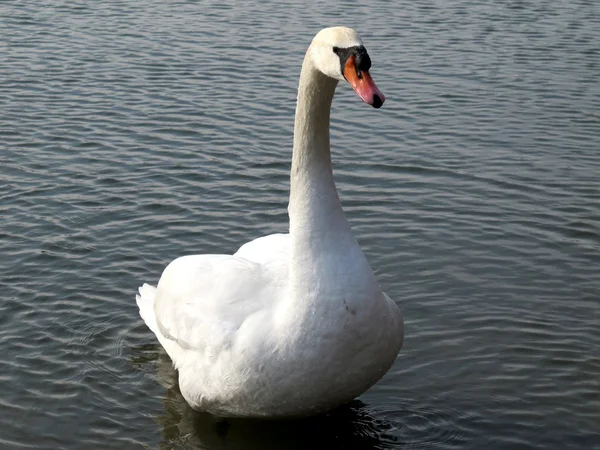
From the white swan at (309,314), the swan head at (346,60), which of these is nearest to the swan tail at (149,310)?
the white swan at (309,314)

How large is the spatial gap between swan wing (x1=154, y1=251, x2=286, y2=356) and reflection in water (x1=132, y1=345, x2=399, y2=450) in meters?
0.58

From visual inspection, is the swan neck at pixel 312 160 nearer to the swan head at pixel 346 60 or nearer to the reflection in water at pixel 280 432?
the swan head at pixel 346 60

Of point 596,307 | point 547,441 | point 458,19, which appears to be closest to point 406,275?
point 596,307

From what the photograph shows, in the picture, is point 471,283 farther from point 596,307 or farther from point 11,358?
point 11,358

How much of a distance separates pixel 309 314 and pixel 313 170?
2.67 ft

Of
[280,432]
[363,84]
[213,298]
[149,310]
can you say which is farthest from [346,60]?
[149,310]

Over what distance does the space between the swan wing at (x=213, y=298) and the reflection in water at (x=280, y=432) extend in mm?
584

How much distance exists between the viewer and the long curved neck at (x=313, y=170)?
19.8 feet

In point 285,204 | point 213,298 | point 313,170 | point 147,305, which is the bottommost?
point 285,204

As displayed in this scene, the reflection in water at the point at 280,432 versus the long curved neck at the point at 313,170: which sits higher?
the long curved neck at the point at 313,170

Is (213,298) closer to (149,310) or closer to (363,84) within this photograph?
(149,310)

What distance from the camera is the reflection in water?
683 centimetres

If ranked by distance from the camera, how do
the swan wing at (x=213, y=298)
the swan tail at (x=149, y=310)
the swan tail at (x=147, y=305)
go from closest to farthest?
the swan wing at (x=213, y=298) < the swan tail at (x=149, y=310) < the swan tail at (x=147, y=305)

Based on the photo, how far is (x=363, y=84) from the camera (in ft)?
17.6
